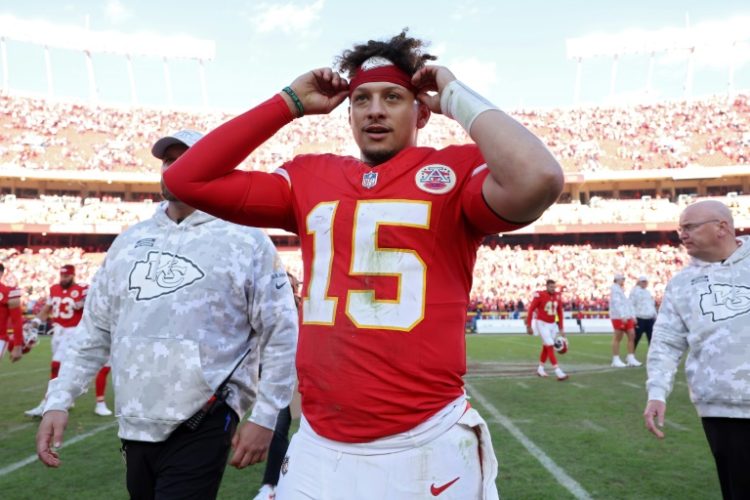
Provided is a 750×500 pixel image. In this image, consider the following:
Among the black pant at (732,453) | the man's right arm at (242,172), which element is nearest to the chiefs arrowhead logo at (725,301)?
the black pant at (732,453)

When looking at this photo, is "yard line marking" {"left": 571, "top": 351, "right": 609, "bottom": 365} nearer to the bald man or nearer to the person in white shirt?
the person in white shirt

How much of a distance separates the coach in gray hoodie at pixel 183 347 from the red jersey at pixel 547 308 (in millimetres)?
10935

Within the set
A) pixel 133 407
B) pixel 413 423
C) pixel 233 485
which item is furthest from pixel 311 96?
pixel 233 485

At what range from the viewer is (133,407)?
2666 millimetres

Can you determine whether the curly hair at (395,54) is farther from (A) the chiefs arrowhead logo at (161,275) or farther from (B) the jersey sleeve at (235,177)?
(A) the chiefs arrowhead logo at (161,275)

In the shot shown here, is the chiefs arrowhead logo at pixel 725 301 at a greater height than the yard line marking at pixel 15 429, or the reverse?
the chiefs arrowhead logo at pixel 725 301

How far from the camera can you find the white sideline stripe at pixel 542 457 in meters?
5.30

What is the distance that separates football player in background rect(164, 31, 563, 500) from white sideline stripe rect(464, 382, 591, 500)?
393 centimetres

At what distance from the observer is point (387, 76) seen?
1.99 meters

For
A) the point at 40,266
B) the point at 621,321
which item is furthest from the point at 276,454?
the point at 40,266

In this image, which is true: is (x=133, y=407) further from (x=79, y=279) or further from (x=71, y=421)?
(x=79, y=279)

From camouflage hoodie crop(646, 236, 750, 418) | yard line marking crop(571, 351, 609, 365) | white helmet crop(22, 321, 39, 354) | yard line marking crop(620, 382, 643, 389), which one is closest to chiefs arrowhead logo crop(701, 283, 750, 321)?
camouflage hoodie crop(646, 236, 750, 418)

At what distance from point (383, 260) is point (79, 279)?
3645 centimetres

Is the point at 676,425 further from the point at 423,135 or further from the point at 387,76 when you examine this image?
the point at 423,135
